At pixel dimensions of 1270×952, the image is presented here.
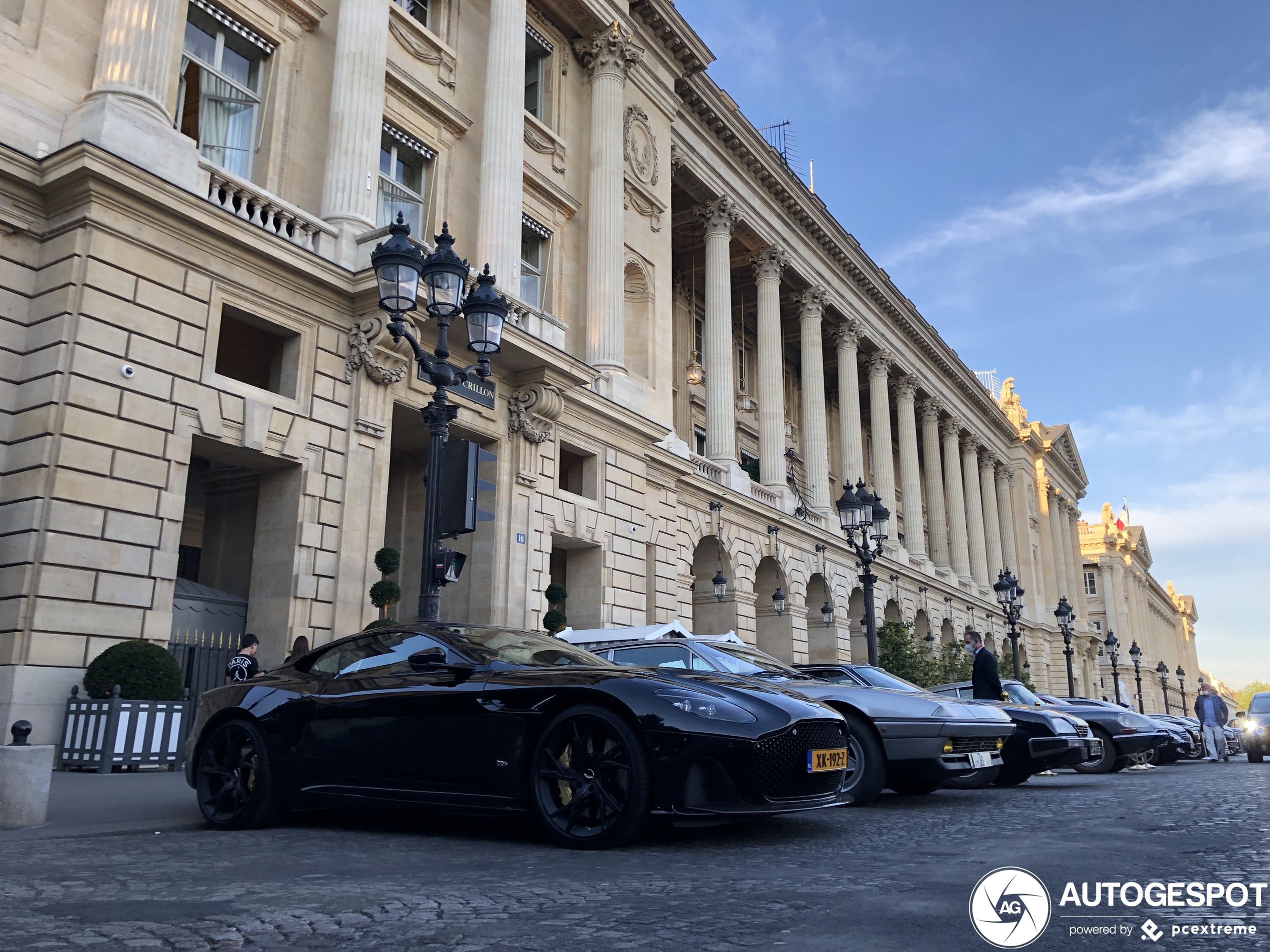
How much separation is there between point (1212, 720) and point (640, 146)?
64.0 feet

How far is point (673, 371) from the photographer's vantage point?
35281 millimetres

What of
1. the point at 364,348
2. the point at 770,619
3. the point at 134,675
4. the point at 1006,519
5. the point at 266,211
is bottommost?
the point at 134,675

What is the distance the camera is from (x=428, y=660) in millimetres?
6199

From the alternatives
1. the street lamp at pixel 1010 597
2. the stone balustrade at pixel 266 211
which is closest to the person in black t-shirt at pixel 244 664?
the stone balustrade at pixel 266 211

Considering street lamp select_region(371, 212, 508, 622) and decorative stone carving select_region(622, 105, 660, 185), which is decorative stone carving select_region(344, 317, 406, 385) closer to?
street lamp select_region(371, 212, 508, 622)

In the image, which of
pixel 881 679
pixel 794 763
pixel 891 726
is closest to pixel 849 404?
pixel 881 679

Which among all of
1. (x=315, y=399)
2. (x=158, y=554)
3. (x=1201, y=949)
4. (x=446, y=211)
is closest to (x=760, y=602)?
(x=446, y=211)

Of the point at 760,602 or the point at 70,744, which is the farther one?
the point at 760,602

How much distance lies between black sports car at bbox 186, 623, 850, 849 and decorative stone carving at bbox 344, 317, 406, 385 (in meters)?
10.3

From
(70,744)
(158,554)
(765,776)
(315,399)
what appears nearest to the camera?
(765,776)

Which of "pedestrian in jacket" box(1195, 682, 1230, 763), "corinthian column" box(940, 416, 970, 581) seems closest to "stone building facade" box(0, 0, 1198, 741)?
"pedestrian in jacket" box(1195, 682, 1230, 763)

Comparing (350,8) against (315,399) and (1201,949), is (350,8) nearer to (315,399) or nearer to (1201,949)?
(315,399)

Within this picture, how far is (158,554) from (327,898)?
416 inches

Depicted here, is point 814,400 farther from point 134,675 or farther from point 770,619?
point 134,675
